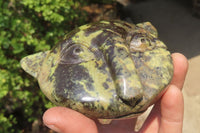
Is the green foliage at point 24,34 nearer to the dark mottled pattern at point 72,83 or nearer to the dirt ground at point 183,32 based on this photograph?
the dark mottled pattern at point 72,83

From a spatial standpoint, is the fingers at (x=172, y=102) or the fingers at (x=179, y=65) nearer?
the fingers at (x=172, y=102)

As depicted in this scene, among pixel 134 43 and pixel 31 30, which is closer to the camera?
pixel 134 43

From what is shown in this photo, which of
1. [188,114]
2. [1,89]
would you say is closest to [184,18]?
[188,114]

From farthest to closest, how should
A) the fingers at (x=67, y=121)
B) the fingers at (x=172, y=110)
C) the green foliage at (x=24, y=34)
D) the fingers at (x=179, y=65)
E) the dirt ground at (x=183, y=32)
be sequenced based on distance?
the dirt ground at (x=183, y=32)
the green foliage at (x=24, y=34)
the fingers at (x=179, y=65)
the fingers at (x=172, y=110)
the fingers at (x=67, y=121)

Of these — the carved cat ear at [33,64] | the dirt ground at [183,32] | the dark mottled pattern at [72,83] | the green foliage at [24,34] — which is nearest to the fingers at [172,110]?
the dark mottled pattern at [72,83]

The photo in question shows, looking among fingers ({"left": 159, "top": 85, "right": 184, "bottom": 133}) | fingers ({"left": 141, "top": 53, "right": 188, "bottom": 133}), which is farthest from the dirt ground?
fingers ({"left": 159, "top": 85, "right": 184, "bottom": 133})

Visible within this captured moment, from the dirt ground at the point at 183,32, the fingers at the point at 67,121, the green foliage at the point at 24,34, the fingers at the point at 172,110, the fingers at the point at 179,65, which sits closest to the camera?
the fingers at the point at 67,121

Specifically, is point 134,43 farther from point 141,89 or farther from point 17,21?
point 17,21

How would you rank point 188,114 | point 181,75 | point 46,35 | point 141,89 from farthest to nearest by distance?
1. point 188,114
2. point 46,35
3. point 181,75
4. point 141,89
